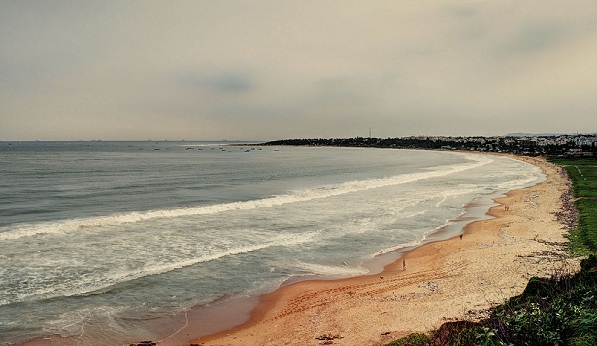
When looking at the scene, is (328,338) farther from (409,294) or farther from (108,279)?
(108,279)

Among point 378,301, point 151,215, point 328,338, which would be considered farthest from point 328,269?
point 151,215

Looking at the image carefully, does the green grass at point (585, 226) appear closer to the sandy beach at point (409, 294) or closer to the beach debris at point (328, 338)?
the sandy beach at point (409, 294)

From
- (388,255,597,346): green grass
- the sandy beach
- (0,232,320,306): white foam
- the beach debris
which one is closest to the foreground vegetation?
(388,255,597,346): green grass

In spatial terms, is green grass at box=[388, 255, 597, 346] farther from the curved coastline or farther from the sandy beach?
the sandy beach


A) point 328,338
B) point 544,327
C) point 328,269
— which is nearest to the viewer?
point 544,327

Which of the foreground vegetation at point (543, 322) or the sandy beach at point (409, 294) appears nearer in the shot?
the foreground vegetation at point (543, 322)

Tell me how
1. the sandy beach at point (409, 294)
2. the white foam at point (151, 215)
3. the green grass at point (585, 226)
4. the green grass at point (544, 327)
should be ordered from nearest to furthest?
the green grass at point (544, 327) → the sandy beach at point (409, 294) → the green grass at point (585, 226) → the white foam at point (151, 215)

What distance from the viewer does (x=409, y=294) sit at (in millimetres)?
13898

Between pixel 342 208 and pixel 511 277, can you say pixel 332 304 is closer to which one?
pixel 511 277

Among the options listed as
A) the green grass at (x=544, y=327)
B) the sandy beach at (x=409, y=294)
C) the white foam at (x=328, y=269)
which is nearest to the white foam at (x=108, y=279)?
the white foam at (x=328, y=269)

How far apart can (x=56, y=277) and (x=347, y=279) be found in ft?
37.7

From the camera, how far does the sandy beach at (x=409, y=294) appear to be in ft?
36.7

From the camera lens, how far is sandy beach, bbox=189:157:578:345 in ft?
36.7

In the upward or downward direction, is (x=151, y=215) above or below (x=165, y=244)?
above
